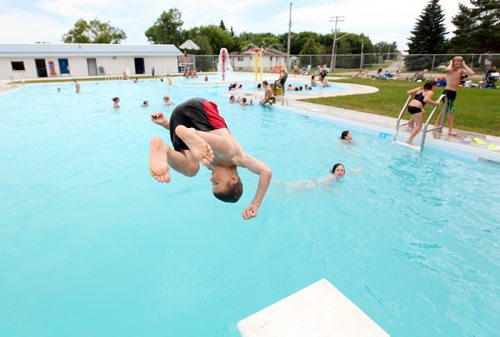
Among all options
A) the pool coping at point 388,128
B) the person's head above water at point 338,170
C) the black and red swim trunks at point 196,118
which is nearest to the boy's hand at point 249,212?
the black and red swim trunks at point 196,118

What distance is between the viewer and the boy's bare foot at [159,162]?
7.48 ft

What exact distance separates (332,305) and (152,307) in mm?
2334

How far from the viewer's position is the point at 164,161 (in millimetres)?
2383

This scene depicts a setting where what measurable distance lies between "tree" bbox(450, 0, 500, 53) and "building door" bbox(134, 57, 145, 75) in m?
39.7

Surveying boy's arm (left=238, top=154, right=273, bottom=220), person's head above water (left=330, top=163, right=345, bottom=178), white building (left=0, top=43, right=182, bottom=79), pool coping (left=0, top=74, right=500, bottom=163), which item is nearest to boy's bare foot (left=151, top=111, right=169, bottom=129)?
boy's arm (left=238, top=154, right=273, bottom=220)

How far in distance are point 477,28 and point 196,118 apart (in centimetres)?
4840

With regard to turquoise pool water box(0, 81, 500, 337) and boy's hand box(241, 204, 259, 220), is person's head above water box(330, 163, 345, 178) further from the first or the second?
boy's hand box(241, 204, 259, 220)

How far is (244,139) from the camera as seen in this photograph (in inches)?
422

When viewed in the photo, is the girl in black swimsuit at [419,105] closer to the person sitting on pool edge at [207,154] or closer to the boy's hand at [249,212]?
the person sitting on pool edge at [207,154]

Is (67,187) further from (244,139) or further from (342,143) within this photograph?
(342,143)

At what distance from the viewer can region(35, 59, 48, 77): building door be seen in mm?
33459

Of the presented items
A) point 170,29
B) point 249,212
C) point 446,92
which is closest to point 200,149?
point 249,212

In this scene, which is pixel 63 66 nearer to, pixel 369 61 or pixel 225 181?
pixel 369 61

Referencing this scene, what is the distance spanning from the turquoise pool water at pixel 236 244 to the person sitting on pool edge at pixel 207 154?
165 centimetres
